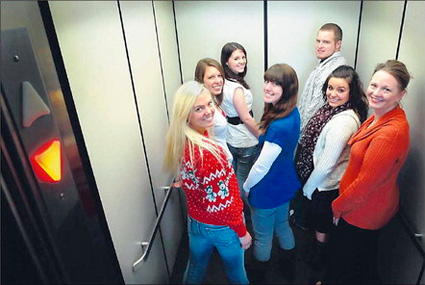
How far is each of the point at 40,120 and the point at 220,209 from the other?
108 centimetres

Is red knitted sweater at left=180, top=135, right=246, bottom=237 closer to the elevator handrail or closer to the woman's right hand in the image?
the woman's right hand

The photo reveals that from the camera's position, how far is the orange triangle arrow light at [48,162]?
1.79 feet

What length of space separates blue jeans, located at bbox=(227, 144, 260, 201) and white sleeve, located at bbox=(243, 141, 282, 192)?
17 cm

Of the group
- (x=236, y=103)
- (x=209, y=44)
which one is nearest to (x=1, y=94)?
(x=236, y=103)

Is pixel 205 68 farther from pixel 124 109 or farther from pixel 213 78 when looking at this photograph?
pixel 124 109

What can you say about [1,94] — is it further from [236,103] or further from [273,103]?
[236,103]

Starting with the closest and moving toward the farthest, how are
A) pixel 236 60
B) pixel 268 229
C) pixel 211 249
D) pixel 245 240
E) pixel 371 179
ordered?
1. pixel 371 179
2. pixel 245 240
3. pixel 211 249
4. pixel 268 229
5. pixel 236 60

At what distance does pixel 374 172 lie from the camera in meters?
1.50

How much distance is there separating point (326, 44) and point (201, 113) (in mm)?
1315

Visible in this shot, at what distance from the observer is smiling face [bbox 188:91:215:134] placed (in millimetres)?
1448

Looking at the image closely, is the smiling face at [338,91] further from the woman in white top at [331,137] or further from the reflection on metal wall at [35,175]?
the reflection on metal wall at [35,175]

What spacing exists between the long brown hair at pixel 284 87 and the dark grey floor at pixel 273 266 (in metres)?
0.66

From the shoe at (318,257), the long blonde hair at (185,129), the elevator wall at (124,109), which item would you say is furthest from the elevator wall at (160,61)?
the shoe at (318,257)

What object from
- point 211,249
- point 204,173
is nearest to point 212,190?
point 204,173
